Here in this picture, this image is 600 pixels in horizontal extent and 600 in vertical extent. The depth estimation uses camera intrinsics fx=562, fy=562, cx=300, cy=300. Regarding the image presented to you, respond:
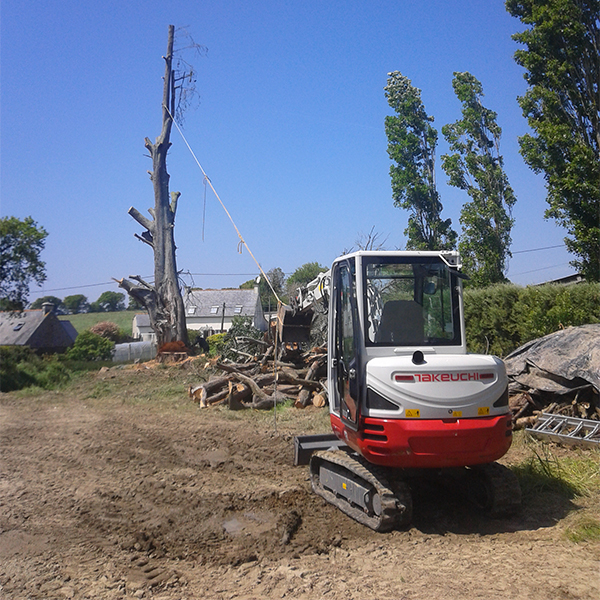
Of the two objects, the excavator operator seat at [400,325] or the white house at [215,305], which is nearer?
the excavator operator seat at [400,325]

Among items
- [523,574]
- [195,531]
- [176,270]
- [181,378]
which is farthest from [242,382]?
[176,270]

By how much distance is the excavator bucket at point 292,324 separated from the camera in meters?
9.52

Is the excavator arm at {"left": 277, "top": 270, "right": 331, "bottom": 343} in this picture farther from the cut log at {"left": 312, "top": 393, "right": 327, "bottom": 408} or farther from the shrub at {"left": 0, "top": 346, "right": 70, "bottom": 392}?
the shrub at {"left": 0, "top": 346, "right": 70, "bottom": 392}

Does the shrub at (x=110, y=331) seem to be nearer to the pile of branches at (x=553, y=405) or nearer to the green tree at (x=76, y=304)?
the pile of branches at (x=553, y=405)

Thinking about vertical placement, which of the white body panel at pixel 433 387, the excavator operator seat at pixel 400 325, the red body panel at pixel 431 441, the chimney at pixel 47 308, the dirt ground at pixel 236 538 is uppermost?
the chimney at pixel 47 308

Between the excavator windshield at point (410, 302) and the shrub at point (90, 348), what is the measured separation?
2551 centimetres

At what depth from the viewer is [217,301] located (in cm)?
5409

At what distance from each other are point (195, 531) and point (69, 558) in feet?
3.91

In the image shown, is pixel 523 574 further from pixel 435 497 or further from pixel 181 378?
pixel 181 378

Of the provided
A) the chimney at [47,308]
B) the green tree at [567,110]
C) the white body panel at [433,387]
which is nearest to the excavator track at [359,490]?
the white body panel at [433,387]

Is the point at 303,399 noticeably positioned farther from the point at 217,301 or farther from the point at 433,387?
the point at 217,301

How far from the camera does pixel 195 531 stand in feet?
18.6

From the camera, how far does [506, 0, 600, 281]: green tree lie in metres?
14.8

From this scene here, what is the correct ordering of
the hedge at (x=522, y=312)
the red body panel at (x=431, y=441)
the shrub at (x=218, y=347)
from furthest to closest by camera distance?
the shrub at (x=218, y=347) → the hedge at (x=522, y=312) → the red body panel at (x=431, y=441)
